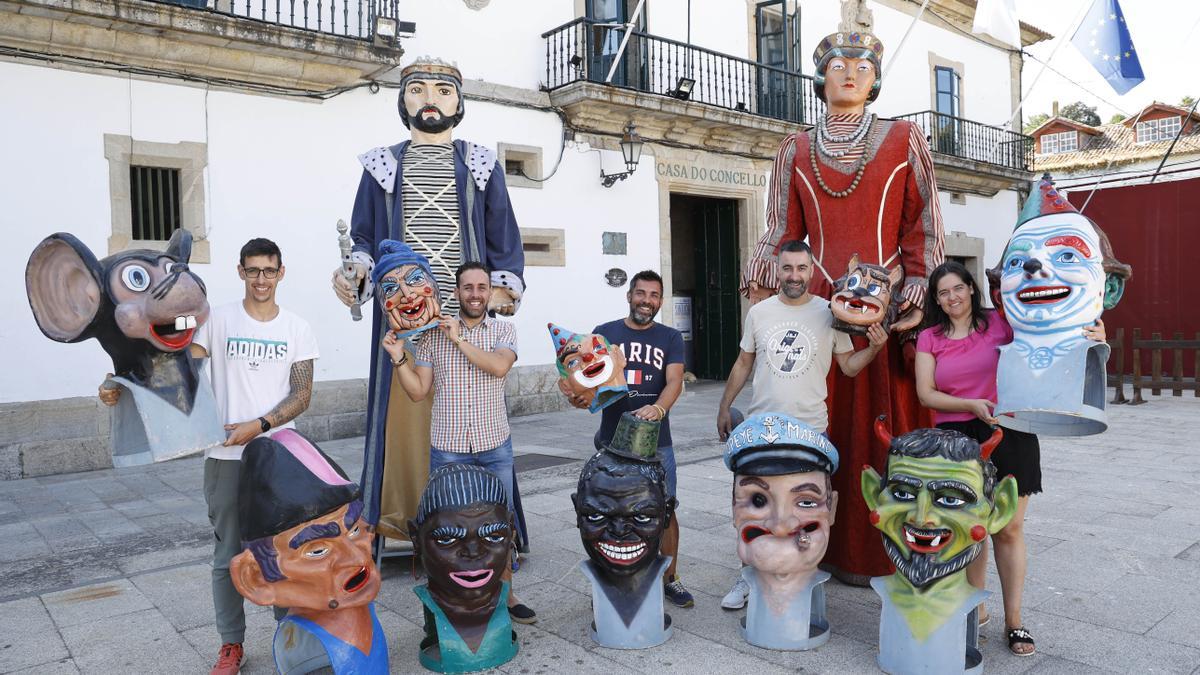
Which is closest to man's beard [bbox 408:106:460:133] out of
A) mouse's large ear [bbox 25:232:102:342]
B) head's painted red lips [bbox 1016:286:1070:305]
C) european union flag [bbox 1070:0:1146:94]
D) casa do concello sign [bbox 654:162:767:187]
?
mouse's large ear [bbox 25:232:102:342]

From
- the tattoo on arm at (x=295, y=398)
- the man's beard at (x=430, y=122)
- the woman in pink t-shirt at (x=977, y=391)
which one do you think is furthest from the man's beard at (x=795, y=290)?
the tattoo on arm at (x=295, y=398)

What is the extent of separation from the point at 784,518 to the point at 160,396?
2.03m

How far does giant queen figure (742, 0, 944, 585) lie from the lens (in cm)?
354

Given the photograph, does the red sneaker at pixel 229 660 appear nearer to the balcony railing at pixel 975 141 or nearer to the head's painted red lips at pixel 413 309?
the head's painted red lips at pixel 413 309

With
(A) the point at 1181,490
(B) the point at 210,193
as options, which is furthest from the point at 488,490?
(B) the point at 210,193

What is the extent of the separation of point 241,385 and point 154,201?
571 cm

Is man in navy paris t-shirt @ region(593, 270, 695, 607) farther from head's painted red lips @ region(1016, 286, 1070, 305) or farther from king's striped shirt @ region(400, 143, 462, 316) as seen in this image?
head's painted red lips @ region(1016, 286, 1070, 305)

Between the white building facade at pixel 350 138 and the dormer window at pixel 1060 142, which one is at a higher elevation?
the dormer window at pixel 1060 142

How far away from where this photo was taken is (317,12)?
28.2ft

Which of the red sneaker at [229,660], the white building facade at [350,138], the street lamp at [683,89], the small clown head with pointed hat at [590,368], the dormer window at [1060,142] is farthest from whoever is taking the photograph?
the dormer window at [1060,142]

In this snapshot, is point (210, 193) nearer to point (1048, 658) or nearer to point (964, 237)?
point (1048, 658)

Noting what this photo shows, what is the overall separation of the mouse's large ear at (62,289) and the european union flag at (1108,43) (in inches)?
429

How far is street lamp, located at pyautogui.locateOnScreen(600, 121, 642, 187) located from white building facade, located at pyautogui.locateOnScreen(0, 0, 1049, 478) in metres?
0.20

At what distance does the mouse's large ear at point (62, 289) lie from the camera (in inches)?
101
